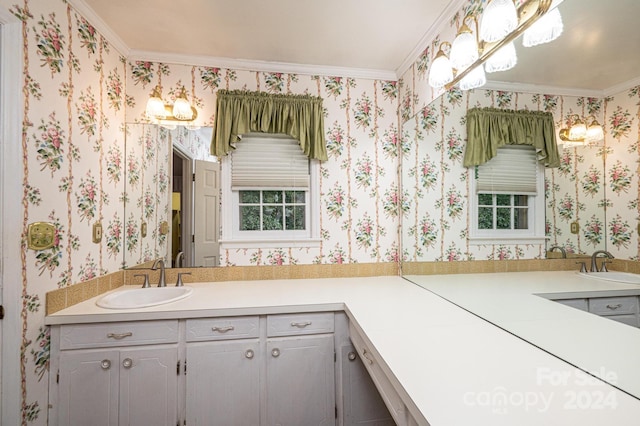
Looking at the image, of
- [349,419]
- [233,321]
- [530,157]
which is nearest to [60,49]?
[233,321]

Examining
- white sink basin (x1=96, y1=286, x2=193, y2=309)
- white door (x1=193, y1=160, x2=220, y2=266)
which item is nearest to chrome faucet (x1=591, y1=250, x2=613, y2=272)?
white sink basin (x1=96, y1=286, x2=193, y2=309)

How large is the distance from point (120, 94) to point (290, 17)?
1.28 m

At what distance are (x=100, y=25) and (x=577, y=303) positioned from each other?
2686mm

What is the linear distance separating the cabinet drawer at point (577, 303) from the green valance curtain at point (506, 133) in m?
0.46

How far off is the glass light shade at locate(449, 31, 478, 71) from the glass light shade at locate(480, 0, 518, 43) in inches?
4.9

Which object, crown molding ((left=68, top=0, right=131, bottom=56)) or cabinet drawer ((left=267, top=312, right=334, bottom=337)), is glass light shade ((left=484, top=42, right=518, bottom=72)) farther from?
crown molding ((left=68, top=0, right=131, bottom=56))

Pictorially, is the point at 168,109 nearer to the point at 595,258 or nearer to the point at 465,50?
the point at 465,50

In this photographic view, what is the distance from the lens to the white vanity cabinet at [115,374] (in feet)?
4.64

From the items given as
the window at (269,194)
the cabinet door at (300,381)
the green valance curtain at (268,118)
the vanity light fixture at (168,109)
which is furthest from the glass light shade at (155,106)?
the cabinet door at (300,381)

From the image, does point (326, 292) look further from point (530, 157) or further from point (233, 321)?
point (530, 157)

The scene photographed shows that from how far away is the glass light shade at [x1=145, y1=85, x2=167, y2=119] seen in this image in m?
2.00

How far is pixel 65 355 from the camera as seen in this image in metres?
1.42

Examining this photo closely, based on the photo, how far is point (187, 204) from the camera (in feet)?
6.81

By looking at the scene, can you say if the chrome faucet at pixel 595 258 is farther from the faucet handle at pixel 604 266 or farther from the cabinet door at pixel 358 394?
the cabinet door at pixel 358 394
